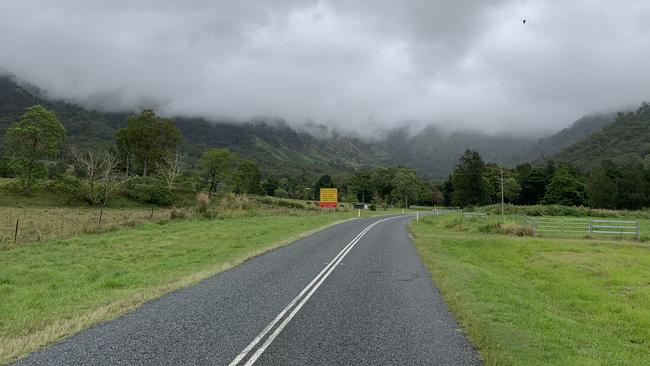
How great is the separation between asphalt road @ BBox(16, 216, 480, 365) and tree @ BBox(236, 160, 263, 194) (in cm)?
10875

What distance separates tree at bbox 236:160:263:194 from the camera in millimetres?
122725

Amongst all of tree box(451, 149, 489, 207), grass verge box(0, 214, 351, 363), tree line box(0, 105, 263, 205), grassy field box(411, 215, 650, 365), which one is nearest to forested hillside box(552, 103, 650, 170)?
tree box(451, 149, 489, 207)

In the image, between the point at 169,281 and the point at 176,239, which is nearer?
the point at 169,281

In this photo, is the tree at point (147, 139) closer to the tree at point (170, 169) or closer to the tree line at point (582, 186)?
the tree at point (170, 169)

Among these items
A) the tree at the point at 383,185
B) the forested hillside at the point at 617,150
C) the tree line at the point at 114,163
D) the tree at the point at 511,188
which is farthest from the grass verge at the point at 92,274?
the forested hillside at the point at 617,150

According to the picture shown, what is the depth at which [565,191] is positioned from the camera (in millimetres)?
107938

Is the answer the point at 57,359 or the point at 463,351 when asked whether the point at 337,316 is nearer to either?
Answer: the point at 463,351

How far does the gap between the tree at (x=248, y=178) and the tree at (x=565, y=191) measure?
80906mm

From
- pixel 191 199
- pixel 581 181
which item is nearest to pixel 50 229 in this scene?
pixel 191 199

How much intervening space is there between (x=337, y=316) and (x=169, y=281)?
6.43 meters

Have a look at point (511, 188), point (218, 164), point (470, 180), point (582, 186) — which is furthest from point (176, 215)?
point (511, 188)

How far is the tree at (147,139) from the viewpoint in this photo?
86.2m

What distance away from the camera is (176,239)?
25.4 m

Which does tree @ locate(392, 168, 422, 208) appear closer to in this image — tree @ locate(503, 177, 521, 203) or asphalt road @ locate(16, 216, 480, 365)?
tree @ locate(503, 177, 521, 203)
